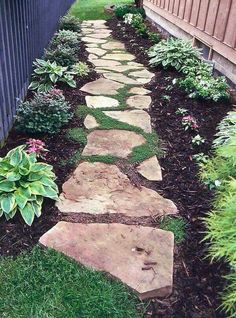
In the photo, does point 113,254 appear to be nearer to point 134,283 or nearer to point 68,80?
point 134,283

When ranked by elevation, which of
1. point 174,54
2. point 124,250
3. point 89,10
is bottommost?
point 89,10

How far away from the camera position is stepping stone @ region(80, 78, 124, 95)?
4.13 meters

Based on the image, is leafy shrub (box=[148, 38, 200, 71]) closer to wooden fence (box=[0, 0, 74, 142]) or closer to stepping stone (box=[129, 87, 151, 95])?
stepping stone (box=[129, 87, 151, 95])

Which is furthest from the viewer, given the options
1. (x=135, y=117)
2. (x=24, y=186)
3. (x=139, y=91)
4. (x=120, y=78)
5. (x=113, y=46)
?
(x=113, y=46)

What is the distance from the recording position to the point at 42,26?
16.4ft

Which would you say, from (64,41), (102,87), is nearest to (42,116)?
(102,87)

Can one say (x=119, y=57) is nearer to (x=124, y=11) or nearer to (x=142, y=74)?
(x=142, y=74)

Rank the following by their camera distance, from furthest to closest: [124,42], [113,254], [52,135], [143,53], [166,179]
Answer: [124,42] < [143,53] < [52,135] < [166,179] < [113,254]

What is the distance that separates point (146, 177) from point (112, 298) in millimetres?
1109

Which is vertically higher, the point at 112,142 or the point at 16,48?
the point at 16,48

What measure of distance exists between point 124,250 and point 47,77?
2831mm

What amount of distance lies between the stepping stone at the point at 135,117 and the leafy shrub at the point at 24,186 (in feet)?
4.33

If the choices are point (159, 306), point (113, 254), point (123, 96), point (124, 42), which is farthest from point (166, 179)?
point (124, 42)

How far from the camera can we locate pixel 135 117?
3553 mm
